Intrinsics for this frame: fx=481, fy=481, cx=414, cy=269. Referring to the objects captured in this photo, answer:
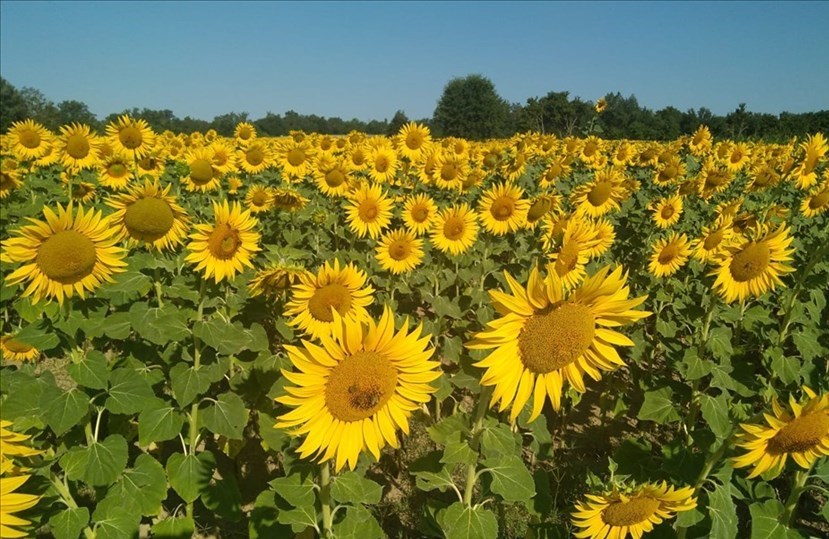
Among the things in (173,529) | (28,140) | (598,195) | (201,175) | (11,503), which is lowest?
(173,529)

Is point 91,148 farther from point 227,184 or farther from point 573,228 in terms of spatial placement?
point 573,228

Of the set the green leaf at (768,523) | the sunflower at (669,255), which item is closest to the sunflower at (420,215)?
the sunflower at (669,255)

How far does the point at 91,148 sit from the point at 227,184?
8.49ft

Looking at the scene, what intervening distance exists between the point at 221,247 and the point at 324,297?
2.47ft

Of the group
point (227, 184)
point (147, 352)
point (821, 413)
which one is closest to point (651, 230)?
point (821, 413)

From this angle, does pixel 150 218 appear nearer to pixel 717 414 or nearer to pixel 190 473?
pixel 190 473

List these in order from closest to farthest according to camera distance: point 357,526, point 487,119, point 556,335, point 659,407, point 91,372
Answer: point 556,335 < point 357,526 < point 91,372 < point 659,407 < point 487,119

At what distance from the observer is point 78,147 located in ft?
19.3

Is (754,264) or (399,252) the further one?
(399,252)

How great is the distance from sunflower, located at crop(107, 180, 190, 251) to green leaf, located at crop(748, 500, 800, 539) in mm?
3524

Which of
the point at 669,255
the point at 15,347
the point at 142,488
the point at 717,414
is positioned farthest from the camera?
the point at 669,255

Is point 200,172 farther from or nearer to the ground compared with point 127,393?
farther from the ground

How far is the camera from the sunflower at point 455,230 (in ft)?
16.5

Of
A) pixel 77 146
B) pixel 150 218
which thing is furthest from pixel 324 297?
pixel 77 146
